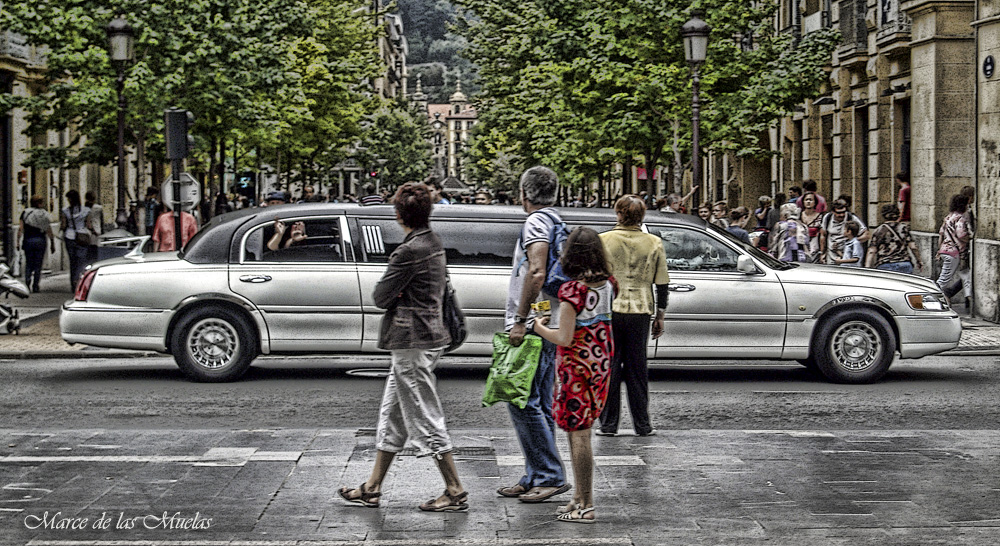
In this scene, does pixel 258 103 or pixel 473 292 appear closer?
pixel 473 292

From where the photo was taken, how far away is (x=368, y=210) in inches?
505

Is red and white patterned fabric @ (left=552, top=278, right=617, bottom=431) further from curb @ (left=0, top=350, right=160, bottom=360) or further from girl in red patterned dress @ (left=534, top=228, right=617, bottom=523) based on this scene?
curb @ (left=0, top=350, right=160, bottom=360)

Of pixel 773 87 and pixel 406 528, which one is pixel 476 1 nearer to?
pixel 773 87

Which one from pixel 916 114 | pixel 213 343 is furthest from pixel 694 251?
pixel 916 114

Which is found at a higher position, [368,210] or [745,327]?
[368,210]

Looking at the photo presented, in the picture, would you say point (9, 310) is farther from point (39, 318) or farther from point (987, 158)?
point (987, 158)

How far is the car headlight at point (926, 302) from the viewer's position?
42.0ft

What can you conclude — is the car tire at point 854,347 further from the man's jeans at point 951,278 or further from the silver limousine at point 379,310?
the man's jeans at point 951,278

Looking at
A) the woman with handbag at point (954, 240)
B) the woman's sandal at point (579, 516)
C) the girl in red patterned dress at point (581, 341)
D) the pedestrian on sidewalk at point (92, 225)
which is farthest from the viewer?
the pedestrian on sidewalk at point (92, 225)

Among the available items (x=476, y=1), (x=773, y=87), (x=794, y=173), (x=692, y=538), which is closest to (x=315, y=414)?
(x=692, y=538)

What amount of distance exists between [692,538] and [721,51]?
22.0 meters

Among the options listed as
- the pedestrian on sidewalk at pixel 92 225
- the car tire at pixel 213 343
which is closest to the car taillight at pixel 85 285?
the car tire at pixel 213 343

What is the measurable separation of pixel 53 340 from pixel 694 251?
25.6 ft

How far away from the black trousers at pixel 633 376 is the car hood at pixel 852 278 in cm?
347
